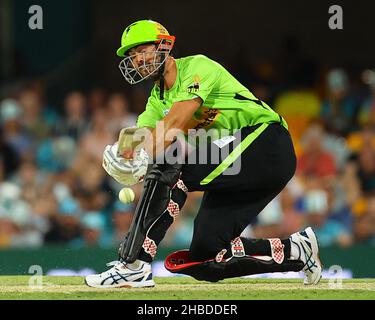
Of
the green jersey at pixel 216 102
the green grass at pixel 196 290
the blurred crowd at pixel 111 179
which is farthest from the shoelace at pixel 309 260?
the blurred crowd at pixel 111 179

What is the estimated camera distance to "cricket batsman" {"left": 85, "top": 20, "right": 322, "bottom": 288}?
7.07m

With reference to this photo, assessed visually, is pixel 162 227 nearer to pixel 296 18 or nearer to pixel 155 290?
pixel 155 290

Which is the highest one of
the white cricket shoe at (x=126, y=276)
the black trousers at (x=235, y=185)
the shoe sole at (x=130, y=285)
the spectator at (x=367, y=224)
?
the black trousers at (x=235, y=185)

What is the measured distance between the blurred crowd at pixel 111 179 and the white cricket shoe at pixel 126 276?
12.9 ft

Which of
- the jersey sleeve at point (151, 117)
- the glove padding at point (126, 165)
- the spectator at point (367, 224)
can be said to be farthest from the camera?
the spectator at point (367, 224)

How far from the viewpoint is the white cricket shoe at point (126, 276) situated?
23.6ft

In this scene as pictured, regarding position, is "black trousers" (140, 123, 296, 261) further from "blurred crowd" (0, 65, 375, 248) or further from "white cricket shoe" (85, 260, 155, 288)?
"blurred crowd" (0, 65, 375, 248)

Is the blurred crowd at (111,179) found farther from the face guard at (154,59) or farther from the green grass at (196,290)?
the face guard at (154,59)

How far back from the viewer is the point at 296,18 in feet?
45.2

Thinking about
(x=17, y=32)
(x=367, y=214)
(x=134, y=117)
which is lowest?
(x=367, y=214)

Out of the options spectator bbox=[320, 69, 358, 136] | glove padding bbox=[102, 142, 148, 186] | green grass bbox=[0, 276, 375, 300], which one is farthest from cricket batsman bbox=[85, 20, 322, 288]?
spectator bbox=[320, 69, 358, 136]

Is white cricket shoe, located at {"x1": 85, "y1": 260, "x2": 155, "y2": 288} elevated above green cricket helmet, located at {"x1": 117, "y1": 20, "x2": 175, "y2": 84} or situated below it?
below

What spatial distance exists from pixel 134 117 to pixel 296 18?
8.93 ft

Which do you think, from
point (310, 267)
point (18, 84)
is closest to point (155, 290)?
point (310, 267)
